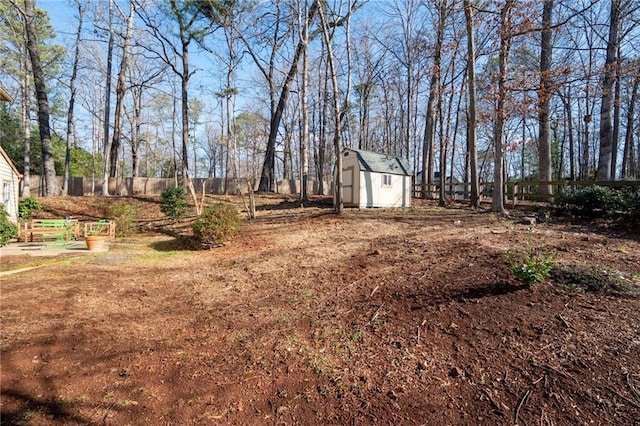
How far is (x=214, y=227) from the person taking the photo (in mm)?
7793

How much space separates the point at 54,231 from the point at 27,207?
5477 mm

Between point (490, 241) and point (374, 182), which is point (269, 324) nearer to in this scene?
point (490, 241)

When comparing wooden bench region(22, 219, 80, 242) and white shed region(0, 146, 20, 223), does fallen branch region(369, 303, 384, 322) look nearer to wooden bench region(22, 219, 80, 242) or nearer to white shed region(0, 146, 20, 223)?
wooden bench region(22, 219, 80, 242)

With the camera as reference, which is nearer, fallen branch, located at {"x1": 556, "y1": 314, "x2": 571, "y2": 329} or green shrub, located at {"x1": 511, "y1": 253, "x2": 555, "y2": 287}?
fallen branch, located at {"x1": 556, "y1": 314, "x2": 571, "y2": 329}

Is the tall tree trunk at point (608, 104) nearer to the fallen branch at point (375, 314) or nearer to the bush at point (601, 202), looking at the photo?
the bush at point (601, 202)

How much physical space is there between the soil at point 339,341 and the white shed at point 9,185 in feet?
25.2

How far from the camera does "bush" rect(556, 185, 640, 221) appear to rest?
23.2 ft

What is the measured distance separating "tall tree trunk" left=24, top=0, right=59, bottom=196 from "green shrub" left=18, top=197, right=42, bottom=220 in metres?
2.81

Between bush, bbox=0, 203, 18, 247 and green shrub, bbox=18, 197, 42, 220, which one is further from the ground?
green shrub, bbox=18, 197, 42, 220

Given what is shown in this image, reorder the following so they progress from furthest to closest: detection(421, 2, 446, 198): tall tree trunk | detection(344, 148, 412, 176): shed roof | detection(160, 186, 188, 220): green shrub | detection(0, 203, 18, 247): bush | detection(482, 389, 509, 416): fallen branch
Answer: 1. detection(421, 2, 446, 198): tall tree trunk
2. detection(344, 148, 412, 176): shed roof
3. detection(160, 186, 188, 220): green shrub
4. detection(0, 203, 18, 247): bush
5. detection(482, 389, 509, 416): fallen branch

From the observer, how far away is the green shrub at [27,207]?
11631 millimetres

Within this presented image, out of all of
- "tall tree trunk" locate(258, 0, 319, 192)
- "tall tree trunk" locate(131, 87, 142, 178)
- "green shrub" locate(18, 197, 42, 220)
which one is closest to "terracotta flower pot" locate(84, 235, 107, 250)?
"green shrub" locate(18, 197, 42, 220)

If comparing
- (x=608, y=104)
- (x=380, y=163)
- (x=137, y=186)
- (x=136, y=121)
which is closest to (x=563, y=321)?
(x=380, y=163)

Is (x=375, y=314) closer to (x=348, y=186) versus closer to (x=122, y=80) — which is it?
(x=348, y=186)
